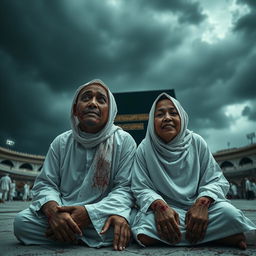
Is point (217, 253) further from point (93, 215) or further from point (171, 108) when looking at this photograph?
point (171, 108)

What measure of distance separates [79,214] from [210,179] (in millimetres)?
1008

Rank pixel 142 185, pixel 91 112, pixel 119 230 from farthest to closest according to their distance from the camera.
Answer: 1. pixel 91 112
2. pixel 142 185
3. pixel 119 230

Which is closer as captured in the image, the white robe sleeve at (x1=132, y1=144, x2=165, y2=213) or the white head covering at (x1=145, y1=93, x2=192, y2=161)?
the white robe sleeve at (x1=132, y1=144, x2=165, y2=213)

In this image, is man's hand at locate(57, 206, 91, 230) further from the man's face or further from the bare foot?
the bare foot

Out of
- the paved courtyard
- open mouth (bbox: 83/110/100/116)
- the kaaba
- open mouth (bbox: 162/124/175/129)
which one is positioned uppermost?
the kaaba

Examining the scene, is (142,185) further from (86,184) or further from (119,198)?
(86,184)

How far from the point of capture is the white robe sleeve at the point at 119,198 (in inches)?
62.1

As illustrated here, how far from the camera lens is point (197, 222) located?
146 cm

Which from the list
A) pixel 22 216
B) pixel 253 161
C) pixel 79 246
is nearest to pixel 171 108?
pixel 79 246

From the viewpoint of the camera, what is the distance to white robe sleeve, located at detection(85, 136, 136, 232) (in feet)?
5.17

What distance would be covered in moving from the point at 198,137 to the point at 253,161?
31208 mm

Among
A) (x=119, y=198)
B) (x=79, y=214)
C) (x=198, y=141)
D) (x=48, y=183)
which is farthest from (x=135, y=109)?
(x=79, y=214)

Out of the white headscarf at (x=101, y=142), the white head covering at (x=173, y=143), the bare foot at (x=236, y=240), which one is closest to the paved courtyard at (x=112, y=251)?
the bare foot at (x=236, y=240)

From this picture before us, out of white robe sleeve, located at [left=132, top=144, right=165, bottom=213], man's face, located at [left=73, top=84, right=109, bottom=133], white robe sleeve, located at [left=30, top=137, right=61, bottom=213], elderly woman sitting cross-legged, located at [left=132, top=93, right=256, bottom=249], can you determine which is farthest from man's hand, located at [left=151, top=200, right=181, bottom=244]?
man's face, located at [left=73, top=84, right=109, bottom=133]
